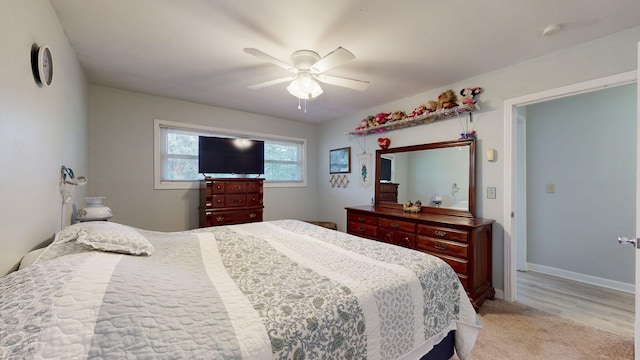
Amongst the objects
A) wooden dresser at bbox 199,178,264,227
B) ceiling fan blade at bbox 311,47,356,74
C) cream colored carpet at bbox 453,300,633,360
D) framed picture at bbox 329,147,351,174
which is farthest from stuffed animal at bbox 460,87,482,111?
wooden dresser at bbox 199,178,264,227

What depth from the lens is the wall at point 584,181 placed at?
9.14 feet

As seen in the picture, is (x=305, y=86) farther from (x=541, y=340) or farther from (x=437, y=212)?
(x=541, y=340)

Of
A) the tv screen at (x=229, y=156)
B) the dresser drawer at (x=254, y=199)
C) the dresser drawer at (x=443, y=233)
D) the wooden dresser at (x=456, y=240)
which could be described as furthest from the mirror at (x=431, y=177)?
the tv screen at (x=229, y=156)

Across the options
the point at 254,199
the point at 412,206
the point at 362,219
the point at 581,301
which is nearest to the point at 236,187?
the point at 254,199

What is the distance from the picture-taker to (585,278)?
3010 millimetres

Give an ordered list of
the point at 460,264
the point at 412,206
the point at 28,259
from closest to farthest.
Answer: the point at 28,259
the point at 460,264
the point at 412,206

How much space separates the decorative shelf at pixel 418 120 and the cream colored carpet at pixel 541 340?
2.06 meters

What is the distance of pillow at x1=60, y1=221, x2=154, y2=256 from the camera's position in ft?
4.03

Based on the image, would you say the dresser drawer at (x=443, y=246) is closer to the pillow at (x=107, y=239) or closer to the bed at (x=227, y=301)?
the bed at (x=227, y=301)

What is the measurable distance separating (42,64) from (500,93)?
368 centimetres

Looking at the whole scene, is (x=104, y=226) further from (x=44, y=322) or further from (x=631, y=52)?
(x=631, y=52)

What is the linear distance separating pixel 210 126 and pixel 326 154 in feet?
6.82

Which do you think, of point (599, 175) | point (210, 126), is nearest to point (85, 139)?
point (210, 126)

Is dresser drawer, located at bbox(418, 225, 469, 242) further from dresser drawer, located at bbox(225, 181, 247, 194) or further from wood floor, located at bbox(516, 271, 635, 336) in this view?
dresser drawer, located at bbox(225, 181, 247, 194)
